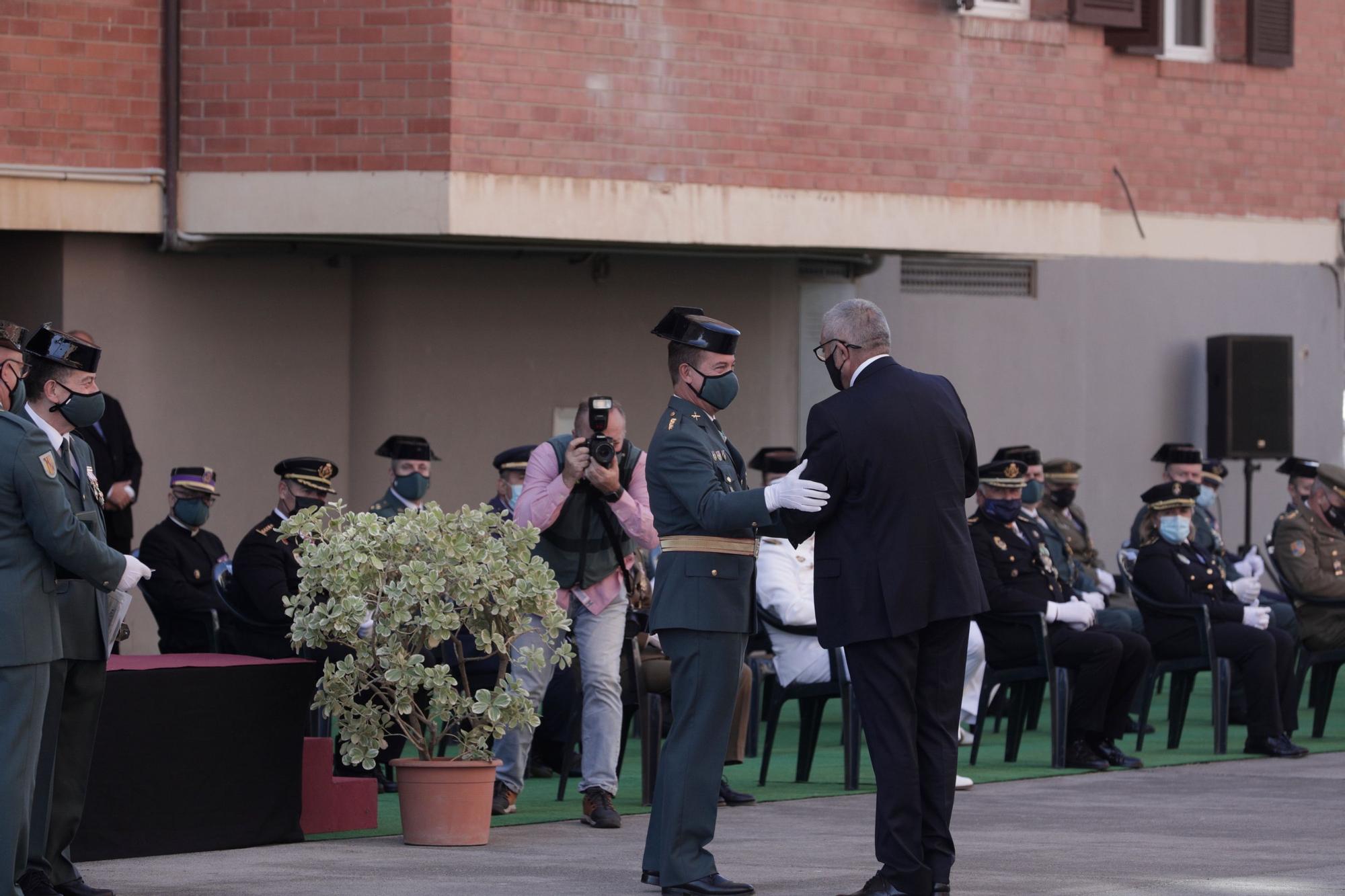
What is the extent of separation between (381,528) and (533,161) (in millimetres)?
5887

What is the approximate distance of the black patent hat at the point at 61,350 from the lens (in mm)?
7109

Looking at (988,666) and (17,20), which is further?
(17,20)

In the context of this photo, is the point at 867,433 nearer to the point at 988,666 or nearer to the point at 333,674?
the point at 333,674

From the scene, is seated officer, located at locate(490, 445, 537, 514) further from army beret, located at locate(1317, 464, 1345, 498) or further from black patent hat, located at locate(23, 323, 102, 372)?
black patent hat, located at locate(23, 323, 102, 372)

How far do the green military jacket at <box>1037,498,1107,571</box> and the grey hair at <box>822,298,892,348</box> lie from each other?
6808 mm

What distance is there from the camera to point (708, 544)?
7609mm

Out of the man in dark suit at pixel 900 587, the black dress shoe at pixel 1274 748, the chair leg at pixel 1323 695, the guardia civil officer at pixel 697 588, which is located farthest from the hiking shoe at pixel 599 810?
the chair leg at pixel 1323 695

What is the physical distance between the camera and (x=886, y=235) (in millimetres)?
15281

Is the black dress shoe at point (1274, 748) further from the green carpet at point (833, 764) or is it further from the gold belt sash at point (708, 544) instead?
the gold belt sash at point (708, 544)

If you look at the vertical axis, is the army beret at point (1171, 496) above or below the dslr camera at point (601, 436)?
below

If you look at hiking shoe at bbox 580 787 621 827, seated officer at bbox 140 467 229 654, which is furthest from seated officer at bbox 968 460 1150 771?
seated officer at bbox 140 467 229 654

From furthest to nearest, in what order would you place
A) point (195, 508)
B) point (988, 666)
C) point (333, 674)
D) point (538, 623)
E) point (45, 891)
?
point (195, 508)
point (988, 666)
point (538, 623)
point (333, 674)
point (45, 891)

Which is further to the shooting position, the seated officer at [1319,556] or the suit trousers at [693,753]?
the seated officer at [1319,556]

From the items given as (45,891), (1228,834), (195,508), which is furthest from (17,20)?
(1228,834)
